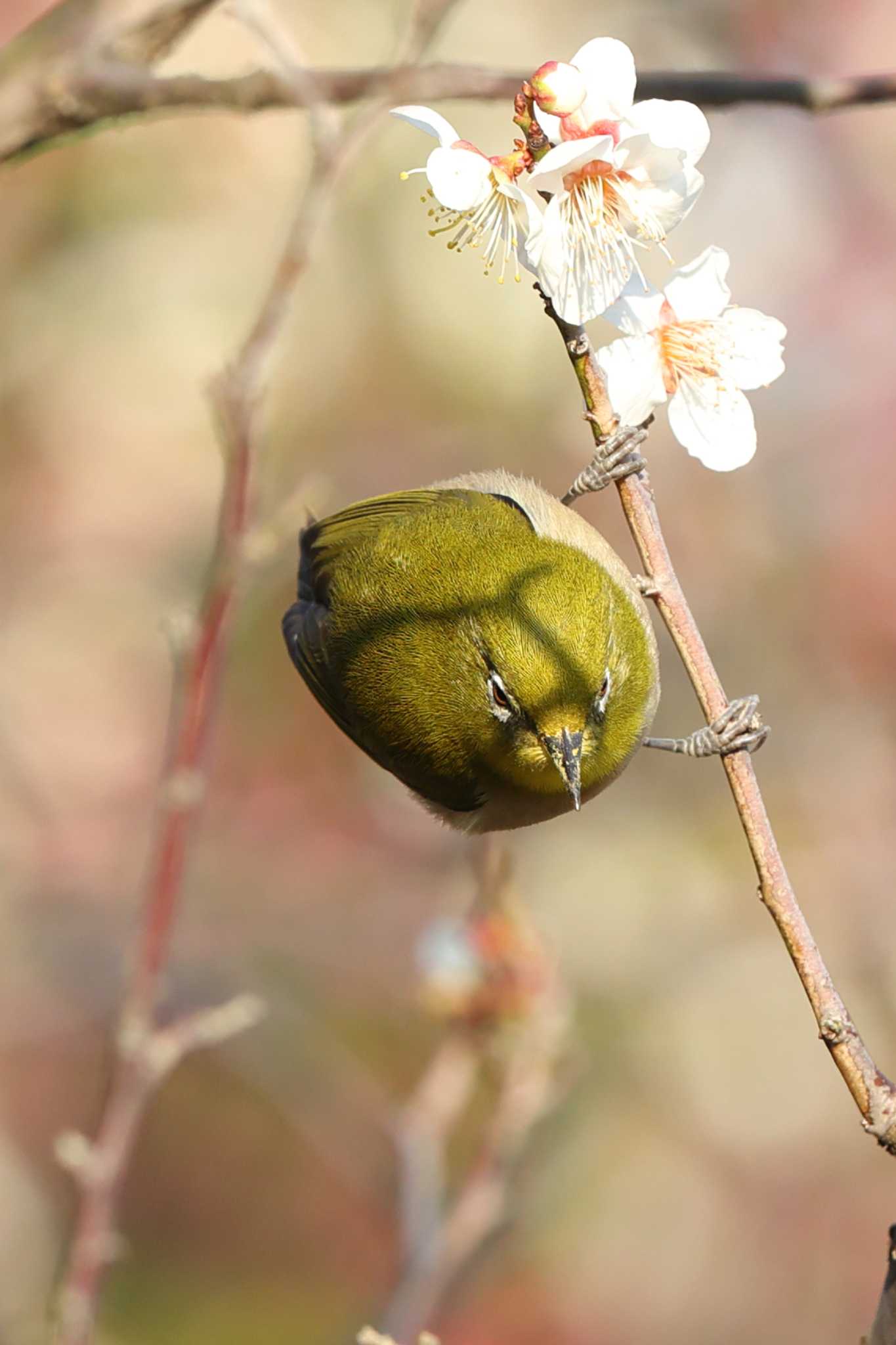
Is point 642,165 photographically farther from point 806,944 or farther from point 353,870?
point 353,870

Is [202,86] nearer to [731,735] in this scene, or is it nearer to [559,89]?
[559,89]

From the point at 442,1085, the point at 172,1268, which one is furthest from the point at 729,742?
the point at 172,1268

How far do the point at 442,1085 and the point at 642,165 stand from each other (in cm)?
213

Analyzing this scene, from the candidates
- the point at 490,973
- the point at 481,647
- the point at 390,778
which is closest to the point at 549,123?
the point at 481,647

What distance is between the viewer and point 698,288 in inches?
98.5

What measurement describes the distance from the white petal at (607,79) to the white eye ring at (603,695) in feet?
4.70

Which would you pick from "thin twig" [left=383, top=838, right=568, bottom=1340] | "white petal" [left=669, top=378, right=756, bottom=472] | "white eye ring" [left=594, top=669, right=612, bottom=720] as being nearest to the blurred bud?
"thin twig" [left=383, top=838, right=568, bottom=1340]

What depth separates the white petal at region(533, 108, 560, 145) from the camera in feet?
7.06

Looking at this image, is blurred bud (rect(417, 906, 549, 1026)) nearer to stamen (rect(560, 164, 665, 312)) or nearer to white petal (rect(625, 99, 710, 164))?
stamen (rect(560, 164, 665, 312))

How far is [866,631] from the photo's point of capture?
269 inches

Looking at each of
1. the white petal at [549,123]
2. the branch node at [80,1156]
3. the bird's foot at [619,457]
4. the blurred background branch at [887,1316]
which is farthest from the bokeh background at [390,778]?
the white petal at [549,123]

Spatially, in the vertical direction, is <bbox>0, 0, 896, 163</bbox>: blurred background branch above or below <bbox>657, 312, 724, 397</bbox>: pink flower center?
Result: above

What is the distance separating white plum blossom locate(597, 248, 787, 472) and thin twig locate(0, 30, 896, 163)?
1.53 feet

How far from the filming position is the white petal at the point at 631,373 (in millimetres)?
2510
